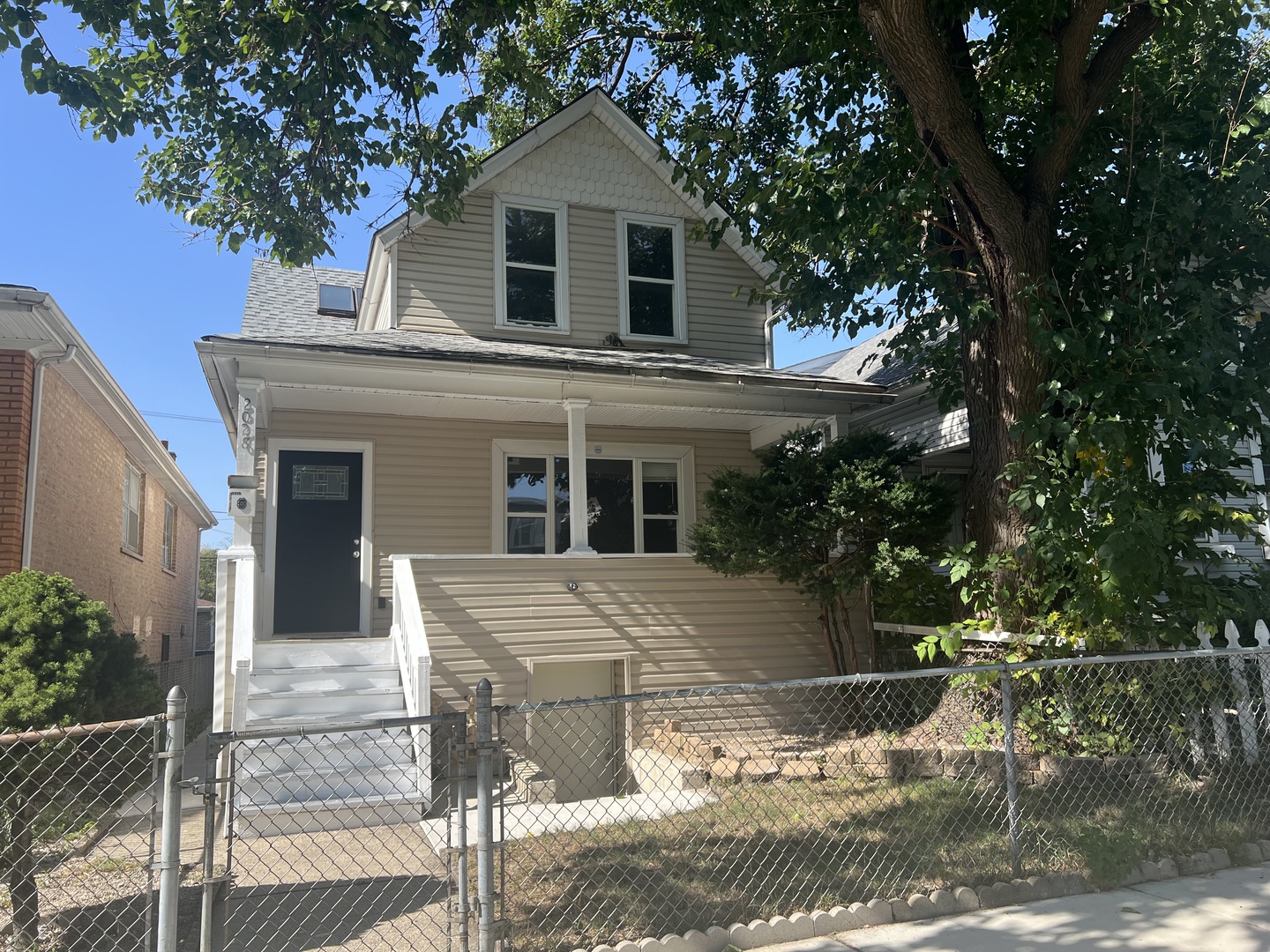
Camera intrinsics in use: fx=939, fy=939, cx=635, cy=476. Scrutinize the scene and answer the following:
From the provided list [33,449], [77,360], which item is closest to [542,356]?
[77,360]

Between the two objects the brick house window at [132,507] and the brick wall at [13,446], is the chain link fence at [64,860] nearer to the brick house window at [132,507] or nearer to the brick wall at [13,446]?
the brick wall at [13,446]

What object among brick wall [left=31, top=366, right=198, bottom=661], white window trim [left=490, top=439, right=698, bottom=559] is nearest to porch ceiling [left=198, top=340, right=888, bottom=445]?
white window trim [left=490, top=439, right=698, bottom=559]

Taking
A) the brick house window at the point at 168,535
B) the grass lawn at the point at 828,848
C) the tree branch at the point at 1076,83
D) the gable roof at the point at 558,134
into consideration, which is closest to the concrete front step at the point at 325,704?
the grass lawn at the point at 828,848

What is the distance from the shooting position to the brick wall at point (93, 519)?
10633mm

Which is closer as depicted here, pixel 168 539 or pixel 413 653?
pixel 413 653

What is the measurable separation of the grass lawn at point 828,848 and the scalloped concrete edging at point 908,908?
0.30ft

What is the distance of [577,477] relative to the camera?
10375 millimetres

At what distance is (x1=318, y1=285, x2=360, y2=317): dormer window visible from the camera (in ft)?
51.2

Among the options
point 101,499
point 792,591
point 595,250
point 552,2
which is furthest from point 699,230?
point 101,499

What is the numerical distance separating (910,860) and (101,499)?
41.5 ft

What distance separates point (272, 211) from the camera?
9.21 metres

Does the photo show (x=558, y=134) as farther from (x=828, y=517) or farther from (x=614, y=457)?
(x=828, y=517)

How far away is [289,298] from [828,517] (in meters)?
10.2

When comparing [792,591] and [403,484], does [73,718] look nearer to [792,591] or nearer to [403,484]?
[403,484]
